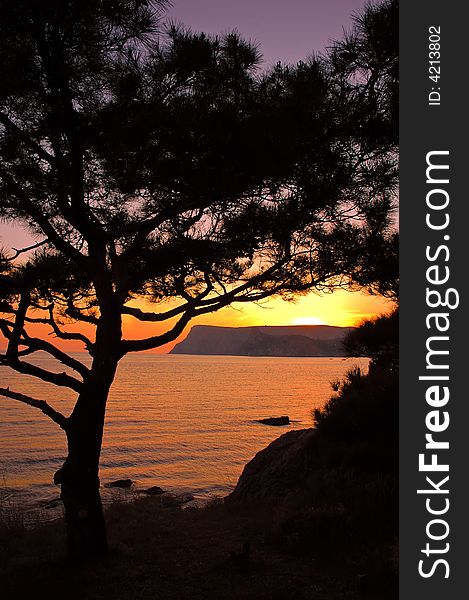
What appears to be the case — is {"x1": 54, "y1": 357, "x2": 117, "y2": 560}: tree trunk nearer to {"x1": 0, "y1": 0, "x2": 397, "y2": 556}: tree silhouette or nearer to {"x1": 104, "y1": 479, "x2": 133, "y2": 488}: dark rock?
{"x1": 0, "y1": 0, "x2": 397, "y2": 556}: tree silhouette

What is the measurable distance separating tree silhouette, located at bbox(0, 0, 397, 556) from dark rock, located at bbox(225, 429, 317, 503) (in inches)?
161

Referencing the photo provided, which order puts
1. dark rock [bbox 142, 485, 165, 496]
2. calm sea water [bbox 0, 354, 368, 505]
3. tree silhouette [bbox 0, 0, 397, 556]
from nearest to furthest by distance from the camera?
tree silhouette [bbox 0, 0, 397, 556] → dark rock [bbox 142, 485, 165, 496] → calm sea water [bbox 0, 354, 368, 505]

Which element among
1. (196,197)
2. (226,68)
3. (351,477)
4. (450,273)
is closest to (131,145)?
(196,197)

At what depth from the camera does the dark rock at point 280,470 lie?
10406 mm

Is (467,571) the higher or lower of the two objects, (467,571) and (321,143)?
the lower

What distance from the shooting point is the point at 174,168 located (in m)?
6.54

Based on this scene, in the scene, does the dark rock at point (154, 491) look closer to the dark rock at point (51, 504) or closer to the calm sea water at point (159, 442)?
the calm sea water at point (159, 442)

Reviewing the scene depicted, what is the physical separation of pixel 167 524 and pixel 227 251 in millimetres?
5267

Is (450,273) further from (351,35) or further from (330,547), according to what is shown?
(330,547)

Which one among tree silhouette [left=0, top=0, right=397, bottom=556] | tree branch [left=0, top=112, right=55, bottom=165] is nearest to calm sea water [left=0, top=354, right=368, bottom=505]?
tree silhouette [left=0, top=0, right=397, bottom=556]

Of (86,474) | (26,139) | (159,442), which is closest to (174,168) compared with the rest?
(26,139)

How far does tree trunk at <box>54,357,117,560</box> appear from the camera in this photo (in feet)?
22.8

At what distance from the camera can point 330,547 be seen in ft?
23.1

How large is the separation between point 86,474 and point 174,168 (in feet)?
13.3
